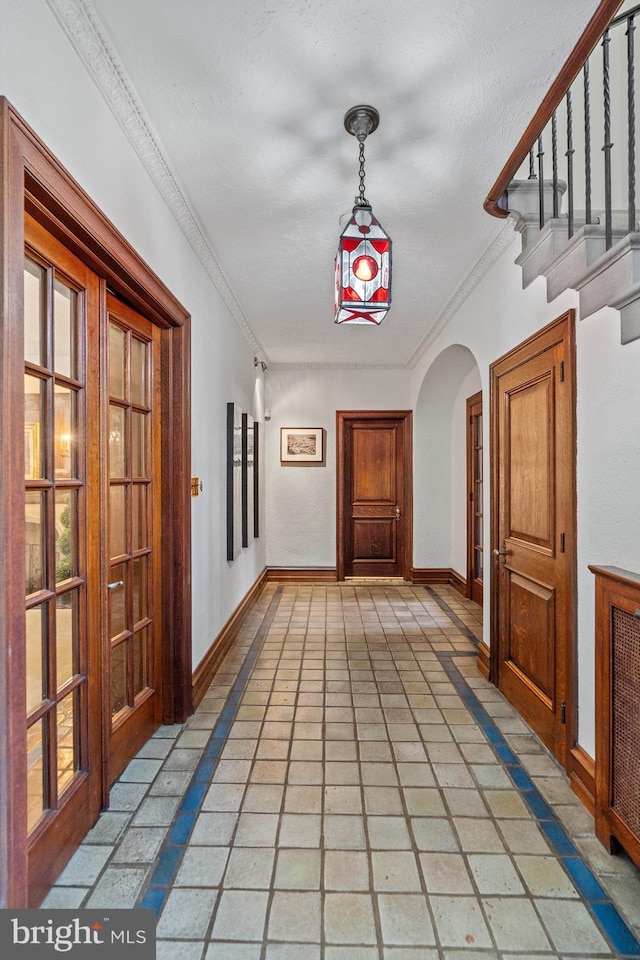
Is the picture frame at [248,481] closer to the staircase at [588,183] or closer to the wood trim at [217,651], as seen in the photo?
the wood trim at [217,651]

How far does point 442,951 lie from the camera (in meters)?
1.39

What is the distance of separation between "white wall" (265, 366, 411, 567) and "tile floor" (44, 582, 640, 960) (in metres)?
3.15

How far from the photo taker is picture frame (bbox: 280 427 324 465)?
618cm

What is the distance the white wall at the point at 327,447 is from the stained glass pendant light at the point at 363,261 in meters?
4.28

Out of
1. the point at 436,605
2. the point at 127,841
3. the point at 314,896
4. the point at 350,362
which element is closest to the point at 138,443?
the point at 127,841

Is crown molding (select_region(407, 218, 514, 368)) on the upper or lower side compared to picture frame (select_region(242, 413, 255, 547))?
upper

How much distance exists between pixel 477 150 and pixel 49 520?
228cm

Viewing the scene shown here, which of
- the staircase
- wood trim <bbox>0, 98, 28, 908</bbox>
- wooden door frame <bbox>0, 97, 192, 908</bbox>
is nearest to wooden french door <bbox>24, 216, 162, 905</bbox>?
wooden door frame <bbox>0, 97, 192, 908</bbox>

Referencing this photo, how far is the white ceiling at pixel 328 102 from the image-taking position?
1516 mm

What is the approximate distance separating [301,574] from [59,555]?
4.66 m

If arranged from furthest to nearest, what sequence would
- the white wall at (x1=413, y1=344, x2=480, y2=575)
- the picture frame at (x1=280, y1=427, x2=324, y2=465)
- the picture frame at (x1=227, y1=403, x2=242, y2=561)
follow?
the picture frame at (x1=280, y1=427, x2=324, y2=465)
the white wall at (x1=413, y1=344, x2=480, y2=575)
the picture frame at (x1=227, y1=403, x2=242, y2=561)

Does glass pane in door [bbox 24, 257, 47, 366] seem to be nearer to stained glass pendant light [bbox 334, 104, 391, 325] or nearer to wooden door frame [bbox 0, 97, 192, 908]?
wooden door frame [bbox 0, 97, 192, 908]

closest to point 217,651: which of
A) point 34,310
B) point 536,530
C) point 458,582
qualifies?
point 536,530

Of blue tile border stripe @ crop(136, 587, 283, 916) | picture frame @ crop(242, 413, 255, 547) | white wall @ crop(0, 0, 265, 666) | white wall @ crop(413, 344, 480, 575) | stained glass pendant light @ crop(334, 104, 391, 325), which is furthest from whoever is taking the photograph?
white wall @ crop(413, 344, 480, 575)
